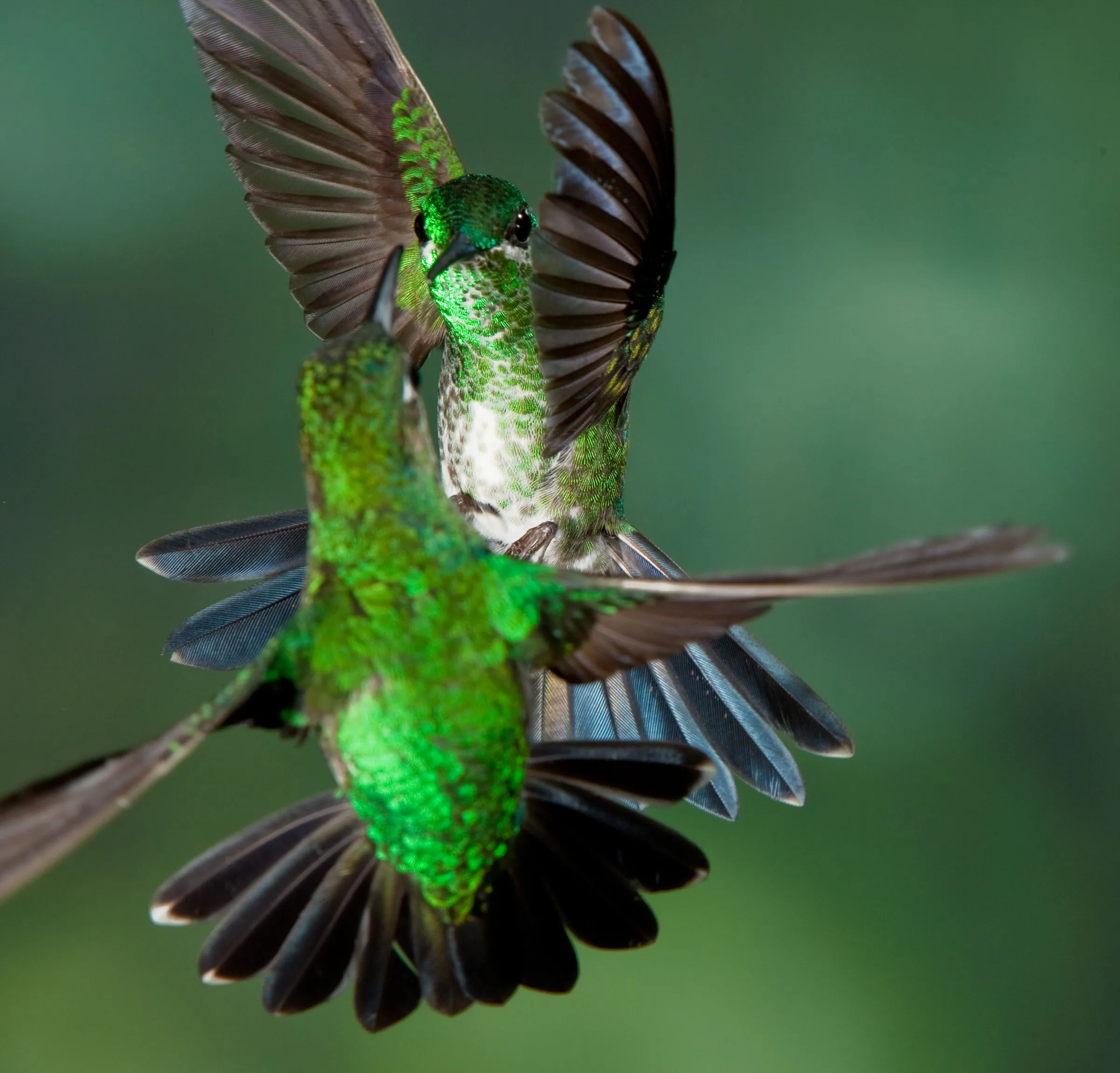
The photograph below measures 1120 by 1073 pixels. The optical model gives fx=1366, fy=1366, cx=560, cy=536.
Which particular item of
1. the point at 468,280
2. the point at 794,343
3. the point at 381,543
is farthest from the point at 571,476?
the point at 794,343

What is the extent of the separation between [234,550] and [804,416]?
0.98m

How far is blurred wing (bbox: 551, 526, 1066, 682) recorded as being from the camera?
467 mm

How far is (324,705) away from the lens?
Result: 2.11 feet

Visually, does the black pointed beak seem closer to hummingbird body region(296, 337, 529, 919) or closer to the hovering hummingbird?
the hovering hummingbird

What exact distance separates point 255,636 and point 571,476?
0.23 m

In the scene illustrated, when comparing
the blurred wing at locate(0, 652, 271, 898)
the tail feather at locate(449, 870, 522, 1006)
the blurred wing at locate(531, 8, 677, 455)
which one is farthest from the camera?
the tail feather at locate(449, 870, 522, 1006)

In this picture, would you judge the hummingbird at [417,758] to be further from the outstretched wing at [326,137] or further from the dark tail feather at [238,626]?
the outstretched wing at [326,137]

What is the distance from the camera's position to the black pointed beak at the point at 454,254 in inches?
28.4

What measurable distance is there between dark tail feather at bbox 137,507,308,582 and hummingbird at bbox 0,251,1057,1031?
16 centimetres

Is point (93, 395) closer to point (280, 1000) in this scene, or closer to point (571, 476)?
point (571, 476)

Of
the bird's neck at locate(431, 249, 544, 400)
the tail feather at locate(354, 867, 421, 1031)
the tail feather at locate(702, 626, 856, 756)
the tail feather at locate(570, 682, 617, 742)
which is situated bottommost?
the tail feather at locate(354, 867, 421, 1031)

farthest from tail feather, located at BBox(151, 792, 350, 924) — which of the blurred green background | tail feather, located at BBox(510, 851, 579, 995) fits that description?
the blurred green background

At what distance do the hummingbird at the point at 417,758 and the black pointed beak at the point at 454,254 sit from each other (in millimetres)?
57

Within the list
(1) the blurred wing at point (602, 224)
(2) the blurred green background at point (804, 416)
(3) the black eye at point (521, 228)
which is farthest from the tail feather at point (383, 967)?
(2) the blurred green background at point (804, 416)
